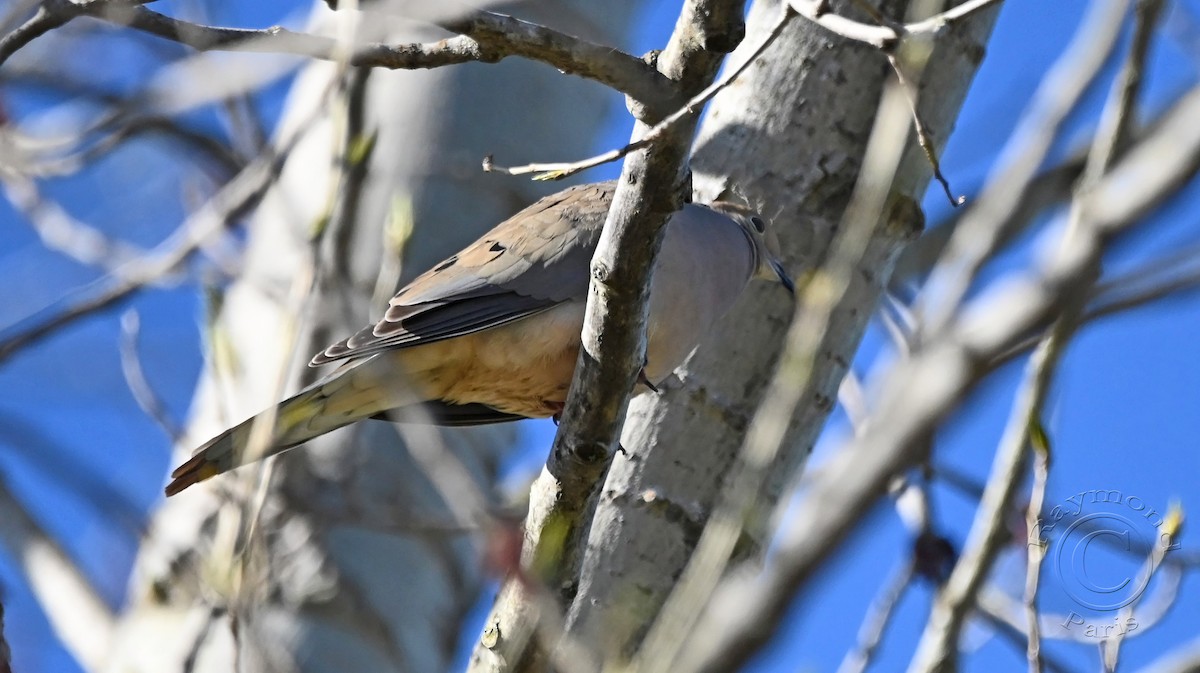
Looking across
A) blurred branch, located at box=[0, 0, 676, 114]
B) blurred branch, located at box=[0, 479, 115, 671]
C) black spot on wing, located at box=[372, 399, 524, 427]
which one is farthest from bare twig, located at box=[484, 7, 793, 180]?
blurred branch, located at box=[0, 479, 115, 671]

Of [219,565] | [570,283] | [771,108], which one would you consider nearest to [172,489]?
[219,565]

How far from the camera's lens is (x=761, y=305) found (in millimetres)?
3803

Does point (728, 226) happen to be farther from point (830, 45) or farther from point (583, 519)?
point (583, 519)

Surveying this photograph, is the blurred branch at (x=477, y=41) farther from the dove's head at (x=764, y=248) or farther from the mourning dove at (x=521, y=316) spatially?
the dove's head at (x=764, y=248)

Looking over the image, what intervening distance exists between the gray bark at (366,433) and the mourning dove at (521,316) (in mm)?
164

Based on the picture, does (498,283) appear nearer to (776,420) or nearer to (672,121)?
(672,121)

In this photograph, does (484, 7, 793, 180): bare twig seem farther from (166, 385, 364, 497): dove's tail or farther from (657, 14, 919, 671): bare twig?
(166, 385, 364, 497): dove's tail

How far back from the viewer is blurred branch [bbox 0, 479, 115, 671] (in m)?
3.99

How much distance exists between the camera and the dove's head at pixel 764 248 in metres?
3.74

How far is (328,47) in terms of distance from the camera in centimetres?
220

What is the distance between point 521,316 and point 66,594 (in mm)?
1640

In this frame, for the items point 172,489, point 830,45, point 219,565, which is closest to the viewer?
point 219,565

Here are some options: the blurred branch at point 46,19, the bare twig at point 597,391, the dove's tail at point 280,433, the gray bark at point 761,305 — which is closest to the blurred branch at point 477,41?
the blurred branch at point 46,19

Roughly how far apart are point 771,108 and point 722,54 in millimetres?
1626
